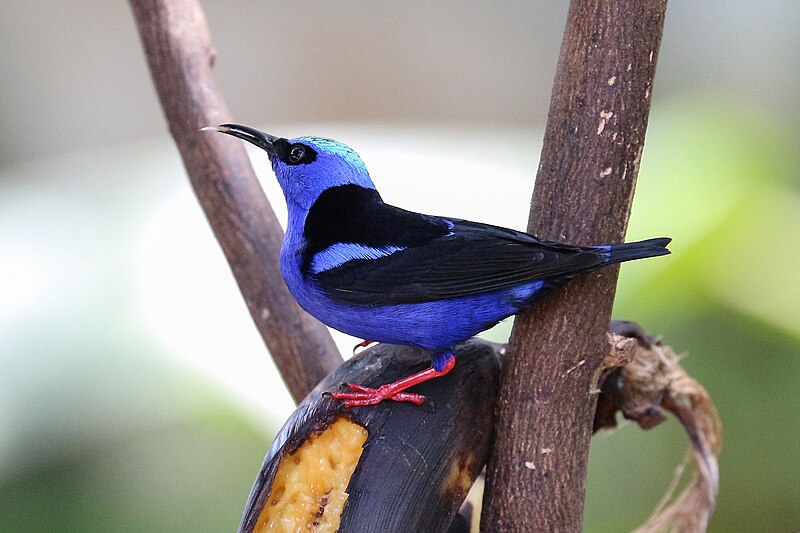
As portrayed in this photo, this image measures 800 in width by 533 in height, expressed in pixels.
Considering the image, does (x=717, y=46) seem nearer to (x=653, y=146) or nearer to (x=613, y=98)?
(x=653, y=146)

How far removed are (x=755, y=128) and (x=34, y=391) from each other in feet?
7.64

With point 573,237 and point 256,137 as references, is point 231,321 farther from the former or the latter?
point 573,237

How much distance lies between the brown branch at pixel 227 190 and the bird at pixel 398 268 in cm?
36

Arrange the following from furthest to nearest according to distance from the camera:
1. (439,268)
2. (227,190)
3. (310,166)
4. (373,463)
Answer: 1. (227,190)
2. (310,166)
3. (439,268)
4. (373,463)

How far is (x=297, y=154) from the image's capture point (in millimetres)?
1491

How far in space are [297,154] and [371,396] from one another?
17.8 inches

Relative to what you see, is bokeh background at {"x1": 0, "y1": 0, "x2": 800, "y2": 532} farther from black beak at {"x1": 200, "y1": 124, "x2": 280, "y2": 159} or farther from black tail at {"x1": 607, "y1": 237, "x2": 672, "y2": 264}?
black tail at {"x1": 607, "y1": 237, "x2": 672, "y2": 264}

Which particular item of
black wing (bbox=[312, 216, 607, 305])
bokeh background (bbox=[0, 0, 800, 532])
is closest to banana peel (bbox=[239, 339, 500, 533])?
black wing (bbox=[312, 216, 607, 305])

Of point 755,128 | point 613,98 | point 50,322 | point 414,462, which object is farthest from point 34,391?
point 755,128

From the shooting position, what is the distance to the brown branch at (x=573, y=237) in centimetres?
124

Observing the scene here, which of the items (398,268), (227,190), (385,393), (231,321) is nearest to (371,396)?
(385,393)

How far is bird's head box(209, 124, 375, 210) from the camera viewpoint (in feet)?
4.83

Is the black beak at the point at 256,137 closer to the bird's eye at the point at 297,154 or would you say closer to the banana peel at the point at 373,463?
the bird's eye at the point at 297,154

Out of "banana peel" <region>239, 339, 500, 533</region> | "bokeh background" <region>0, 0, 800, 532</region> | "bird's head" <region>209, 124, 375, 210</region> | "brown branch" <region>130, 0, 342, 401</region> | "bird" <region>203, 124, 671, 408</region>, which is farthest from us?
"bokeh background" <region>0, 0, 800, 532</region>
